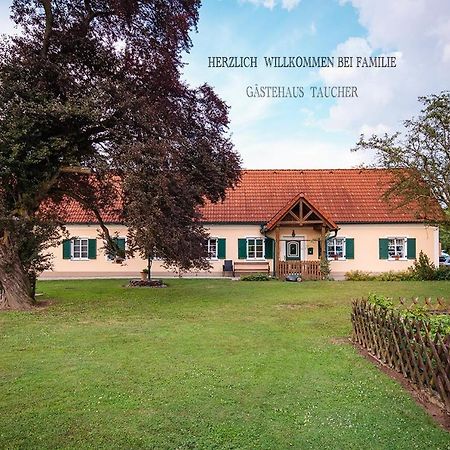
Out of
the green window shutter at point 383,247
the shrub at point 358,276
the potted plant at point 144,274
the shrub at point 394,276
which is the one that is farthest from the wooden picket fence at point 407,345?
the green window shutter at point 383,247

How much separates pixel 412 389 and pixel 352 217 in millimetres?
22865

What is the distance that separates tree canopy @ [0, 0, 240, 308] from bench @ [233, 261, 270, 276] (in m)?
11.5

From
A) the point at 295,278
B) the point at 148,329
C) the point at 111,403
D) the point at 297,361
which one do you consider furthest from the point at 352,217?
the point at 111,403

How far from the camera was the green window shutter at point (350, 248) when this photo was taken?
94.7 feet

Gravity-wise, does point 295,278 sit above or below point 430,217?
below

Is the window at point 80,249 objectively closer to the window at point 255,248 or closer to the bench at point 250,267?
the bench at point 250,267

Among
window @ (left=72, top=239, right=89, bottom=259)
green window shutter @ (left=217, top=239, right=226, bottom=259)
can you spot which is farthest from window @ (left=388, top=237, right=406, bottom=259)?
window @ (left=72, top=239, right=89, bottom=259)

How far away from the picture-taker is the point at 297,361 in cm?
836

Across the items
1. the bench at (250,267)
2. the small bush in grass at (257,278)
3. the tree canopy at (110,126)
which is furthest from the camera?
the bench at (250,267)

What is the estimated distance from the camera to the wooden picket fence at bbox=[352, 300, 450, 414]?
6062mm

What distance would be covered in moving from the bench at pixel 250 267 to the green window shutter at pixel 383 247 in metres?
6.72

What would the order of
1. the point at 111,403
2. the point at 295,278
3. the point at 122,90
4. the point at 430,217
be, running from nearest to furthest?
the point at 111,403
the point at 122,90
the point at 430,217
the point at 295,278

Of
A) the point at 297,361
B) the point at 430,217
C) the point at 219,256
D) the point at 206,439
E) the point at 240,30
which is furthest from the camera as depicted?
the point at 219,256

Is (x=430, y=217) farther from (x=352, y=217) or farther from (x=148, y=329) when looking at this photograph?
(x=148, y=329)
